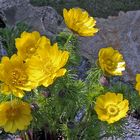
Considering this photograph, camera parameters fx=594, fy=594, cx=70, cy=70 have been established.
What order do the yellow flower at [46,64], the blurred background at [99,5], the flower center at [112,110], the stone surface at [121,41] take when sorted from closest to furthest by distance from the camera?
1. the yellow flower at [46,64]
2. the flower center at [112,110]
3. the stone surface at [121,41]
4. the blurred background at [99,5]

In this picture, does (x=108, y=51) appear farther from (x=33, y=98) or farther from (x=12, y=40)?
(x=12, y=40)

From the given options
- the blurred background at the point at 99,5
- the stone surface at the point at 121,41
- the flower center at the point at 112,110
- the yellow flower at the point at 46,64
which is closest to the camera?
the yellow flower at the point at 46,64

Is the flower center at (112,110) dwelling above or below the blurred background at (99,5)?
above

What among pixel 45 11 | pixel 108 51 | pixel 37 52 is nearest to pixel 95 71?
pixel 108 51

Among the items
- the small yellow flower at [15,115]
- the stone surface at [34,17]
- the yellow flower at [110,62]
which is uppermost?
the yellow flower at [110,62]

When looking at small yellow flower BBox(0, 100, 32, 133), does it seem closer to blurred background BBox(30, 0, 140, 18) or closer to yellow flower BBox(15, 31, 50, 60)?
yellow flower BBox(15, 31, 50, 60)

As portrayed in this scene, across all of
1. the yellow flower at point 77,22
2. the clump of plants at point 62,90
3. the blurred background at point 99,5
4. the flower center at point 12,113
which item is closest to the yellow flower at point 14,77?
the clump of plants at point 62,90

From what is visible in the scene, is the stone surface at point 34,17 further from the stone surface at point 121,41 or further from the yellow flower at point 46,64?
the yellow flower at point 46,64
